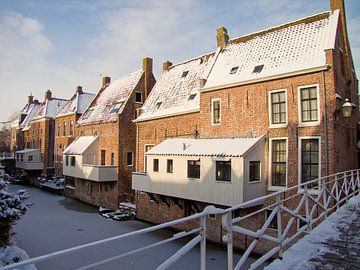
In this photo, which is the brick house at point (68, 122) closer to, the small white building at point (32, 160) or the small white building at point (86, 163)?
the small white building at point (32, 160)

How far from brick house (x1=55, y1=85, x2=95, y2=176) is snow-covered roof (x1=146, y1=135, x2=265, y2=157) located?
776 inches

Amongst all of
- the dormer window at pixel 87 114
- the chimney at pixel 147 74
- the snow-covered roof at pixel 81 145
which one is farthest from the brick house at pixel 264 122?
the dormer window at pixel 87 114

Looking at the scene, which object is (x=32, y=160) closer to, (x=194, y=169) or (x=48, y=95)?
(x=48, y=95)

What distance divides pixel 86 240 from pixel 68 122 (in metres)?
22.4

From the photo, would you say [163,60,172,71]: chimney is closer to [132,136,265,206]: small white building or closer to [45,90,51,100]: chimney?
[132,136,265,206]: small white building

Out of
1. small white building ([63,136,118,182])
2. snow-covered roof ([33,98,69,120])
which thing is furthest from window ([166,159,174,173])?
snow-covered roof ([33,98,69,120])

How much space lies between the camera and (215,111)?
57.1ft

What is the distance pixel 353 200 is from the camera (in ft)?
33.2

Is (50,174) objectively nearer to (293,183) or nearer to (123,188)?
(123,188)

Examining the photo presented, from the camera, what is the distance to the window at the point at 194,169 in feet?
51.3

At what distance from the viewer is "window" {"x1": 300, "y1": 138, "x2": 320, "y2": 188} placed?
13.3 meters

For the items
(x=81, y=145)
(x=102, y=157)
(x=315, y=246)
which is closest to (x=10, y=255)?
(x=315, y=246)

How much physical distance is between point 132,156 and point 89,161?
4.61 meters

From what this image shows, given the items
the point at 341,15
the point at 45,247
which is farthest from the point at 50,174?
the point at 341,15
